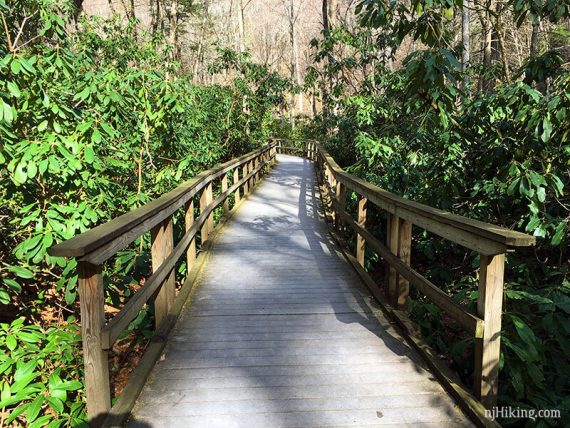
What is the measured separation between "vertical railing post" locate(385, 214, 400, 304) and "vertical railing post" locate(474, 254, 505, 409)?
56.3 inches

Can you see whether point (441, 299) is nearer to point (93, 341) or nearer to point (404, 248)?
point (404, 248)

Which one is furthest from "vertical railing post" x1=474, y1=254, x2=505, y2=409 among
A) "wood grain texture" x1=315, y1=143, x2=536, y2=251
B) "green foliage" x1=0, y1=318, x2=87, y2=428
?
"green foliage" x1=0, y1=318, x2=87, y2=428

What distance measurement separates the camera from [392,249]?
4145mm

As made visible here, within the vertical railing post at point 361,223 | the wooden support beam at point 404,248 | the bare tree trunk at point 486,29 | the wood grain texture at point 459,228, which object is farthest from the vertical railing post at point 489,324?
the bare tree trunk at point 486,29

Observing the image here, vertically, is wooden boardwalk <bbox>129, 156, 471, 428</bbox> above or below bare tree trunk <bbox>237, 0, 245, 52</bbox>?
below

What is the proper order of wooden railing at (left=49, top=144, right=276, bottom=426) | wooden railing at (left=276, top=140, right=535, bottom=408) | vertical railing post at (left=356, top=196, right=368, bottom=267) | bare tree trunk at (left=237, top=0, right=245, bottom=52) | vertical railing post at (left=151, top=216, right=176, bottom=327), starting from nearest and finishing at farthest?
wooden railing at (left=49, top=144, right=276, bottom=426), wooden railing at (left=276, top=140, right=535, bottom=408), vertical railing post at (left=151, top=216, right=176, bottom=327), vertical railing post at (left=356, top=196, right=368, bottom=267), bare tree trunk at (left=237, top=0, right=245, bottom=52)

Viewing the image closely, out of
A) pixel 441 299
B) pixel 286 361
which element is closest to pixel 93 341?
pixel 286 361

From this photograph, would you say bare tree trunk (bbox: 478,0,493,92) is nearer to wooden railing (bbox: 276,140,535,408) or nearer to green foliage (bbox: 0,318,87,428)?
wooden railing (bbox: 276,140,535,408)

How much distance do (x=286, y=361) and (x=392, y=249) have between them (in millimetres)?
1455

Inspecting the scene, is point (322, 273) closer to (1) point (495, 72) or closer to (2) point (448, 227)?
(2) point (448, 227)

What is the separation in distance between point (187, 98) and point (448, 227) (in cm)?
383

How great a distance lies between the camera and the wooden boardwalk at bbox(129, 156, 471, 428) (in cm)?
267

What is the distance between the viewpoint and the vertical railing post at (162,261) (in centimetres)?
354

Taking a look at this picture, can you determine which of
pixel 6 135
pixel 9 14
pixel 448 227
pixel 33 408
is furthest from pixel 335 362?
pixel 9 14
